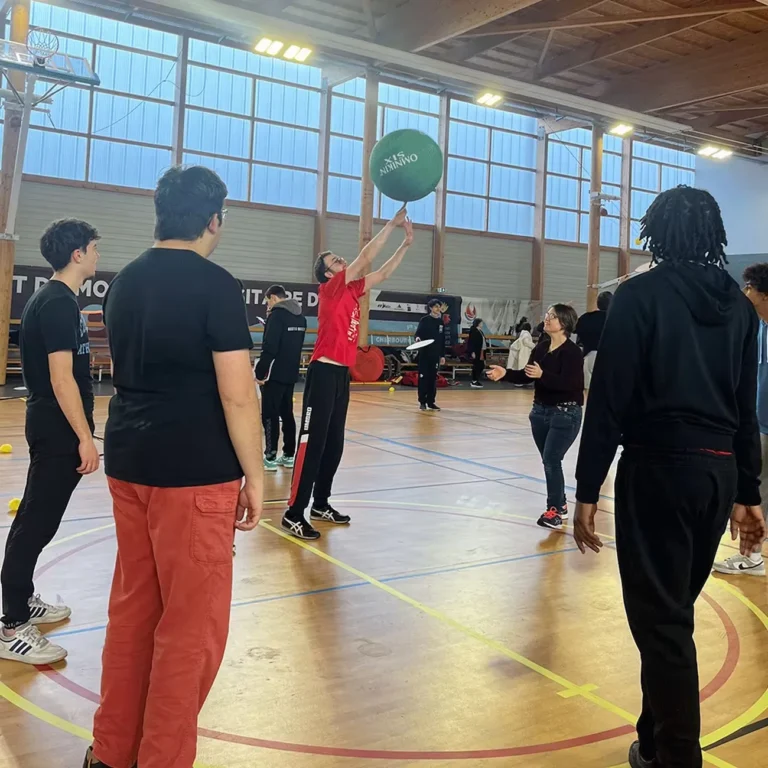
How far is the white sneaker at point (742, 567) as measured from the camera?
4098 mm

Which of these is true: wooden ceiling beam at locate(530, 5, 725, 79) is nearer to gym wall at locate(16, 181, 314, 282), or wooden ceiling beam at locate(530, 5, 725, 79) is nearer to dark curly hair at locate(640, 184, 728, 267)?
gym wall at locate(16, 181, 314, 282)

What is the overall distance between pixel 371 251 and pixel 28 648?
98.6 inches

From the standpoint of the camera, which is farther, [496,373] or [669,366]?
[496,373]

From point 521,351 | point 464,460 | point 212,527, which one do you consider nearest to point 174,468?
point 212,527

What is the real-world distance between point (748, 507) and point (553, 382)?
263cm

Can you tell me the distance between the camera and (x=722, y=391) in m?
1.99

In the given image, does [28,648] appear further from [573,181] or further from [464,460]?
[573,181]

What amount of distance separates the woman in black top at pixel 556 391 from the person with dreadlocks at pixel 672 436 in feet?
8.45

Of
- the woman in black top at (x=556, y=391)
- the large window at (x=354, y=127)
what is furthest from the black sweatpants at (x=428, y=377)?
the large window at (x=354, y=127)

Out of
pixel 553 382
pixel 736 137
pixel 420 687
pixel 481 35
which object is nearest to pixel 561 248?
pixel 736 137

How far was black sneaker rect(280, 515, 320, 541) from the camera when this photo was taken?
14.6 ft

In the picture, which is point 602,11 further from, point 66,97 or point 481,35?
point 66,97

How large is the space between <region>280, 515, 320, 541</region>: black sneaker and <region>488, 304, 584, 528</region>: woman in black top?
1.40 m

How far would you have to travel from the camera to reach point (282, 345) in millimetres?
6539
